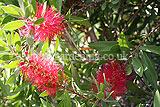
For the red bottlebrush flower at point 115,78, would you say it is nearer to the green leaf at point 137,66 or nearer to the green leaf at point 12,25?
the green leaf at point 137,66

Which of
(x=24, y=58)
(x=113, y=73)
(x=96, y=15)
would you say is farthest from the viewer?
(x=96, y=15)

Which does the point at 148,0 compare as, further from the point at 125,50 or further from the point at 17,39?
the point at 17,39

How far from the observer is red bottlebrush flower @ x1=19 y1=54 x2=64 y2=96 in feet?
3.35

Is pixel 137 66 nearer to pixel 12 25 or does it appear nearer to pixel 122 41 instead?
pixel 122 41

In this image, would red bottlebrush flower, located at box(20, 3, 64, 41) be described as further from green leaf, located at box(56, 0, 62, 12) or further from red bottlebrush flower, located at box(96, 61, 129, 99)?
red bottlebrush flower, located at box(96, 61, 129, 99)

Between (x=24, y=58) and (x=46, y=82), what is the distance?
184mm

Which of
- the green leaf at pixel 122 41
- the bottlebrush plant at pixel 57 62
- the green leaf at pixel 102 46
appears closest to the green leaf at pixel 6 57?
the bottlebrush plant at pixel 57 62

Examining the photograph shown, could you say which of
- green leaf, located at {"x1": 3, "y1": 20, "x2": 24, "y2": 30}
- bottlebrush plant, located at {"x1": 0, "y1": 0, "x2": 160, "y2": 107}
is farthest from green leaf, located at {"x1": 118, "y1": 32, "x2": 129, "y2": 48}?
green leaf, located at {"x1": 3, "y1": 20, "x2": 24, "y2": 30}

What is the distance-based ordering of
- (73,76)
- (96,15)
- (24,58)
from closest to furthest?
(24,58) → (73,76) → (96,15)

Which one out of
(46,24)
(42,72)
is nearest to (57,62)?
(42,72)

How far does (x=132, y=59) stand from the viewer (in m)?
1.21

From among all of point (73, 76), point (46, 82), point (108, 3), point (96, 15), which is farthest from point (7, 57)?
point (96, 15)

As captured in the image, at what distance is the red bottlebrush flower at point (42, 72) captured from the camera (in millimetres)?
1021

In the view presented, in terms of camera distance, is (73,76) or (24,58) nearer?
(24,58)
